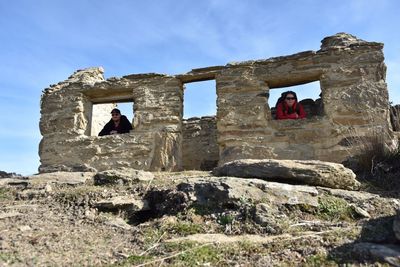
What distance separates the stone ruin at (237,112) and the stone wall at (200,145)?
122cm

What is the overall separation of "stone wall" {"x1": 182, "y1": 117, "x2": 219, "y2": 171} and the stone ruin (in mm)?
1222

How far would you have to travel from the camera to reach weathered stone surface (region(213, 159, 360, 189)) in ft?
14.7

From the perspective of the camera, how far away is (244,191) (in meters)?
A: 4.05

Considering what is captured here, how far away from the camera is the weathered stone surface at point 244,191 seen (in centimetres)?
399

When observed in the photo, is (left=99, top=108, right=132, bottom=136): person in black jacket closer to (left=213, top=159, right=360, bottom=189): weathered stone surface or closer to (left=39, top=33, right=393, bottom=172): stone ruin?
(left=39, top=33, right=393, bottom=172): stone ruin

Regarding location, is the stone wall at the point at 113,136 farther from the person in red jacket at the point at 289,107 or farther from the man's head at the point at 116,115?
the person in red jacket at the point at 289,107

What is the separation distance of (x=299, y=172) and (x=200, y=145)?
14.7 feet

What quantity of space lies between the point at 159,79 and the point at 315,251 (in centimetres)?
524

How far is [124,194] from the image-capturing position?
4520 millimetres

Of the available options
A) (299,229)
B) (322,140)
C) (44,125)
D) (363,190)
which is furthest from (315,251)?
(44,125)

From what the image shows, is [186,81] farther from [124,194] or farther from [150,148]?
[124,194]

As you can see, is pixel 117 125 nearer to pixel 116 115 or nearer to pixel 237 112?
pixel 116 115

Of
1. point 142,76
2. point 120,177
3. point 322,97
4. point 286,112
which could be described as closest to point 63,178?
point 120,177

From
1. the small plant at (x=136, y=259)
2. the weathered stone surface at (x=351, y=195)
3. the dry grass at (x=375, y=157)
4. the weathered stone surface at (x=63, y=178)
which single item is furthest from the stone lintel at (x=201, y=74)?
the small plant at (x=136, y=259)
